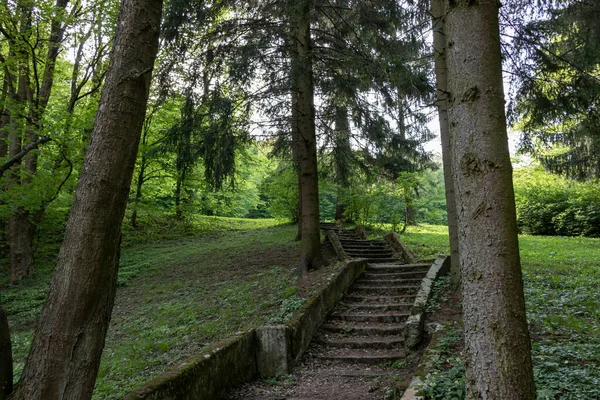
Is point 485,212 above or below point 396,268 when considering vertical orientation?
above

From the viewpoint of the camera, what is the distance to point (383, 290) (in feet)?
30.8

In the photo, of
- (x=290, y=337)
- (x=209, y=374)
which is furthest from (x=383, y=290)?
(x=209, y=374)

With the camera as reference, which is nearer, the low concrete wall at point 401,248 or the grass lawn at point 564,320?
the grass lawn at point 564,320

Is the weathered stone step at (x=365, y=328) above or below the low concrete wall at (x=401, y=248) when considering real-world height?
below

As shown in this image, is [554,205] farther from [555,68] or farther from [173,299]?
[173,299]

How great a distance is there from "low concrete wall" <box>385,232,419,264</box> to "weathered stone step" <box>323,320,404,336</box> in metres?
4.47

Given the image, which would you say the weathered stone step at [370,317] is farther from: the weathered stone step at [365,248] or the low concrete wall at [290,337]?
the weathered stone step at [365,248]

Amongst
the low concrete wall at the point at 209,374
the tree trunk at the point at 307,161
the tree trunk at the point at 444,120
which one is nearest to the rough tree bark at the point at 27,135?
the tree trunk at the point at 307,161

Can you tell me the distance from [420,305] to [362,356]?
1.57 meters

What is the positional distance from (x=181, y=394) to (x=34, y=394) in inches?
66.4

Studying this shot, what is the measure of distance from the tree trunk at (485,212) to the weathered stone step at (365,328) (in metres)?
5.09

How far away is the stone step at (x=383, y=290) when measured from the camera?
9133 millimetres

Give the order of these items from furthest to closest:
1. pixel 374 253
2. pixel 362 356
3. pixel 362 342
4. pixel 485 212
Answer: pixel 374 253 → pixel 362 342 → pixel 362 356 → pixel 485 212

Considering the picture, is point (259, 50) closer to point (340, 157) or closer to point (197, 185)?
point (340, 157)
